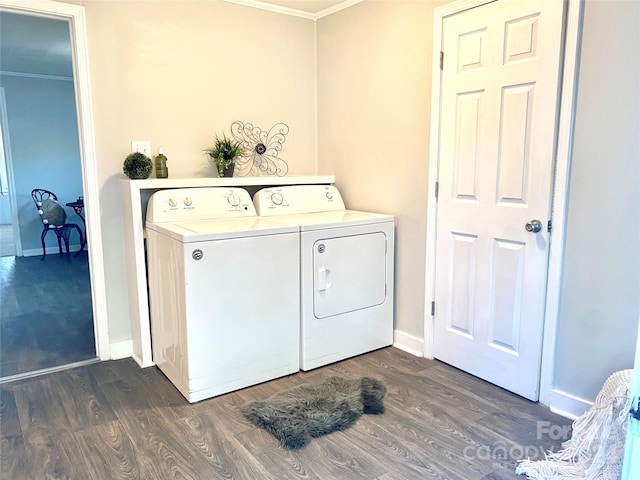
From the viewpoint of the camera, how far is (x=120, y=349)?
2.90 m

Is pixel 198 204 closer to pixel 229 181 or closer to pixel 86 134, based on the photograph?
pixel 229 181

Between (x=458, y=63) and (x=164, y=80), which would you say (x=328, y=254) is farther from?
(x=164, y=80)

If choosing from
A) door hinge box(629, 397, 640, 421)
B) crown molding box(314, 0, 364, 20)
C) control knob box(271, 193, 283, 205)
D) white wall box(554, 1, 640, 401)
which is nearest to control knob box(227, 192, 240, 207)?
control knob box(271, 193, 283, 205)

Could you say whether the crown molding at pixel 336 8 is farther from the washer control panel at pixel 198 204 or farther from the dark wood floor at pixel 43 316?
the dark wood floor at pixel 43 316

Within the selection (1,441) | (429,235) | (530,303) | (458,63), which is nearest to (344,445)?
(530,303)

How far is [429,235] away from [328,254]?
62 centimetres

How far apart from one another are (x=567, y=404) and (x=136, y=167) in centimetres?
255

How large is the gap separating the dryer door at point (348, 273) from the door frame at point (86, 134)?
1.31 m

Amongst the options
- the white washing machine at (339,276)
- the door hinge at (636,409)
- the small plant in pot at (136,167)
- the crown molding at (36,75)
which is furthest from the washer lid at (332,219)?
the crown molding at (36,75)

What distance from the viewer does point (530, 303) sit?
7.47 feet

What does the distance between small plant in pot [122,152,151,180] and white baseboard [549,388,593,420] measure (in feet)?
8.05

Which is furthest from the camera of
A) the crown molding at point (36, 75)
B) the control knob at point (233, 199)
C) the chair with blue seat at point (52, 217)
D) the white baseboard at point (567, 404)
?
the chair with blue seat at point (52, 217)

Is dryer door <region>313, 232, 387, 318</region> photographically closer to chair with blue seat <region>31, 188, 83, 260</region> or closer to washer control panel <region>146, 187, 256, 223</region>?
washer control panel <region>146, 187, 256, 223</region>

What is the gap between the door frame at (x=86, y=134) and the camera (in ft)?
8.11
